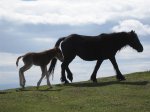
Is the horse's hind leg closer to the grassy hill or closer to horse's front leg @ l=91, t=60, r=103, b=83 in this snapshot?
horse's front leg @ l=91, t=60, r=103, b=83

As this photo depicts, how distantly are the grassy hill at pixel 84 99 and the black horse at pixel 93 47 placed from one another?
259 centimetres

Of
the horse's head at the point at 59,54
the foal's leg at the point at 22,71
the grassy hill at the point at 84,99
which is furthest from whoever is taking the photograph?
the horse's head at the point at 59,54

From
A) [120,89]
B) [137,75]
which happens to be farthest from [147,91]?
[137,75]

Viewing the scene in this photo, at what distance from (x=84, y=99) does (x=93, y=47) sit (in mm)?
6946

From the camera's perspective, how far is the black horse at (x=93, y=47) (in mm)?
25438

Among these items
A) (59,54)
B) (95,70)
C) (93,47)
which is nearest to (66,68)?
(95,70)

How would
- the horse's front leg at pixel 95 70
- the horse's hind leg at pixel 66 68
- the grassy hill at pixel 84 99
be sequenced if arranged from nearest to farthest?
the grassy hill at pixel 84 99, the horse's hind leg at pixel 66 68, the horse's front leg at pixel 95 70

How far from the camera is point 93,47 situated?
1016 inches

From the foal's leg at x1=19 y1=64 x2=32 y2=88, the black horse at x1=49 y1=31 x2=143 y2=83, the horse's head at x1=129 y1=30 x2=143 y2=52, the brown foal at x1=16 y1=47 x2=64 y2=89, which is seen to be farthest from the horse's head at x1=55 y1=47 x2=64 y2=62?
the horse's head at x1=129 y1=30 x2=143 y2=52

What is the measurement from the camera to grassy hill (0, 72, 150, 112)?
17.5 m

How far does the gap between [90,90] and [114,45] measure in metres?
4.98

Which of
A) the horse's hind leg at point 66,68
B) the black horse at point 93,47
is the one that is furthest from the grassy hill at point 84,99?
the black horse at point 93,47

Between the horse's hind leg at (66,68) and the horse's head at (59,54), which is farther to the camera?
the horse's hind leg at (66,68)

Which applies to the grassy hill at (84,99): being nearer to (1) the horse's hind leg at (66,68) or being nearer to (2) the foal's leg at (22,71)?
(2) the foal's leg at (22,71)
